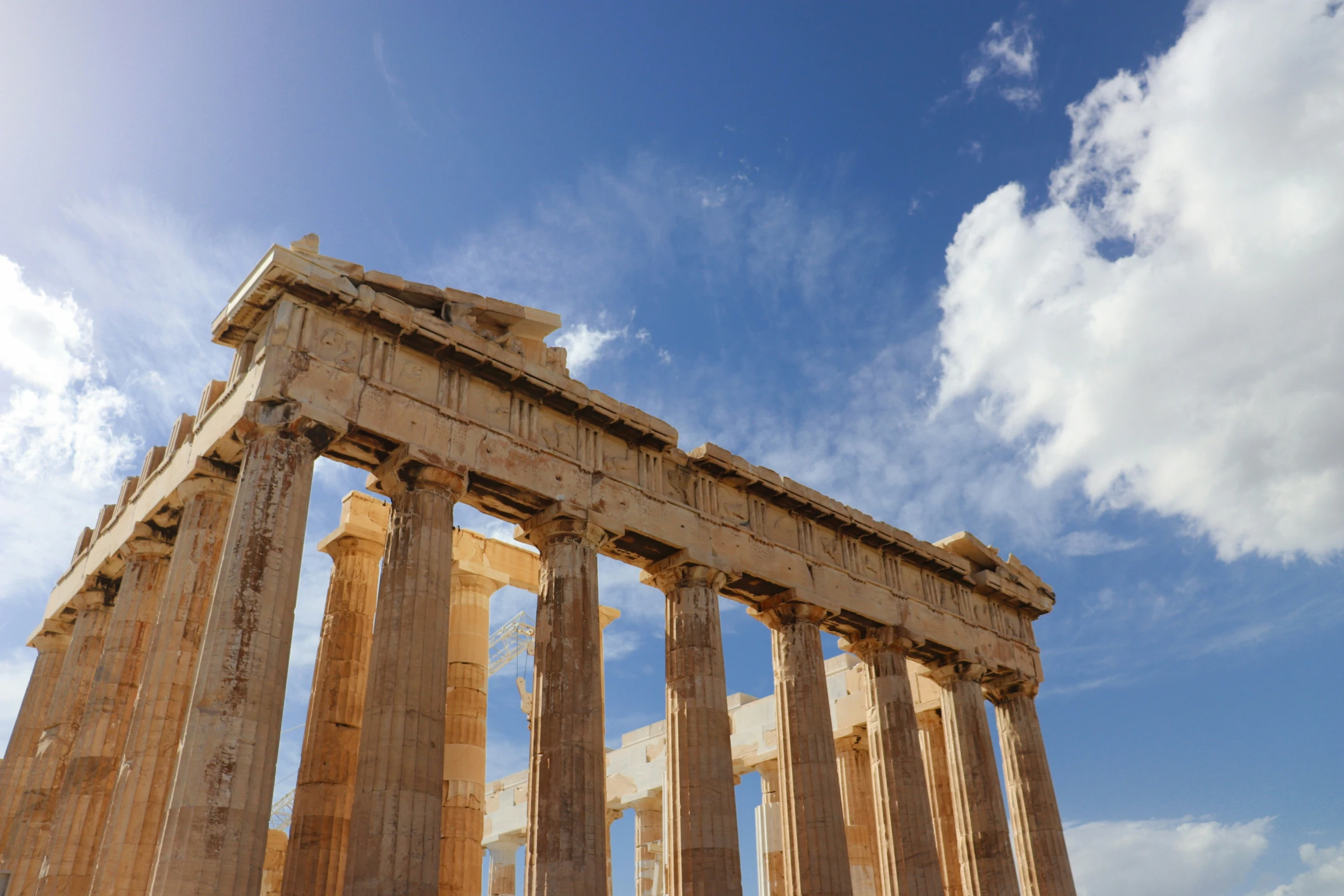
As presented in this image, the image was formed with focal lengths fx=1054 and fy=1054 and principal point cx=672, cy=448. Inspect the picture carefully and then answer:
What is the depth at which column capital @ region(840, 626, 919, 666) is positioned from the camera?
30.2m

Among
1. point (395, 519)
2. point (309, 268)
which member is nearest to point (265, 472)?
point (395, 519)

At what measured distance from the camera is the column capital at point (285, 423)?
19703 millimetres

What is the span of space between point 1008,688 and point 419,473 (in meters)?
21.7

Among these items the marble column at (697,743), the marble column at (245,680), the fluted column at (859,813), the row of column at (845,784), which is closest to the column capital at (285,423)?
the marble column at (245,680)

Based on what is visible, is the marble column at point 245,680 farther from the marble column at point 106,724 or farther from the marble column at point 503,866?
the marble column at point 503,866

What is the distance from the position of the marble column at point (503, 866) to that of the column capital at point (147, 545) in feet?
74.2

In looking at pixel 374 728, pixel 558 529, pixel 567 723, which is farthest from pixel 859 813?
pixel 374 728

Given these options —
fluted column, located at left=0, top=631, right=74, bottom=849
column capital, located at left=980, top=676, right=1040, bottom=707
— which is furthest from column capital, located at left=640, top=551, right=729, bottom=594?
fluted column, located at left=0, top=631, right=74, bottom=849

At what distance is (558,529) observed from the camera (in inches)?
933

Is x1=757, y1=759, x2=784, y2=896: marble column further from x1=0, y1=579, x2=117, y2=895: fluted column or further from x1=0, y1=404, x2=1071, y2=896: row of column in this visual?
x1=0, y1=579, x2=117, y2=895: fluted column

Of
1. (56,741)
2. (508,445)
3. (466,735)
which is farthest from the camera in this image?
(466,735)

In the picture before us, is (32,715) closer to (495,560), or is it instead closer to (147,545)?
(147,545)

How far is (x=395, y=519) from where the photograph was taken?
21438 mm

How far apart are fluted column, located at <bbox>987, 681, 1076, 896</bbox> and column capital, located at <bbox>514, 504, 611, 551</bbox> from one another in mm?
17155
